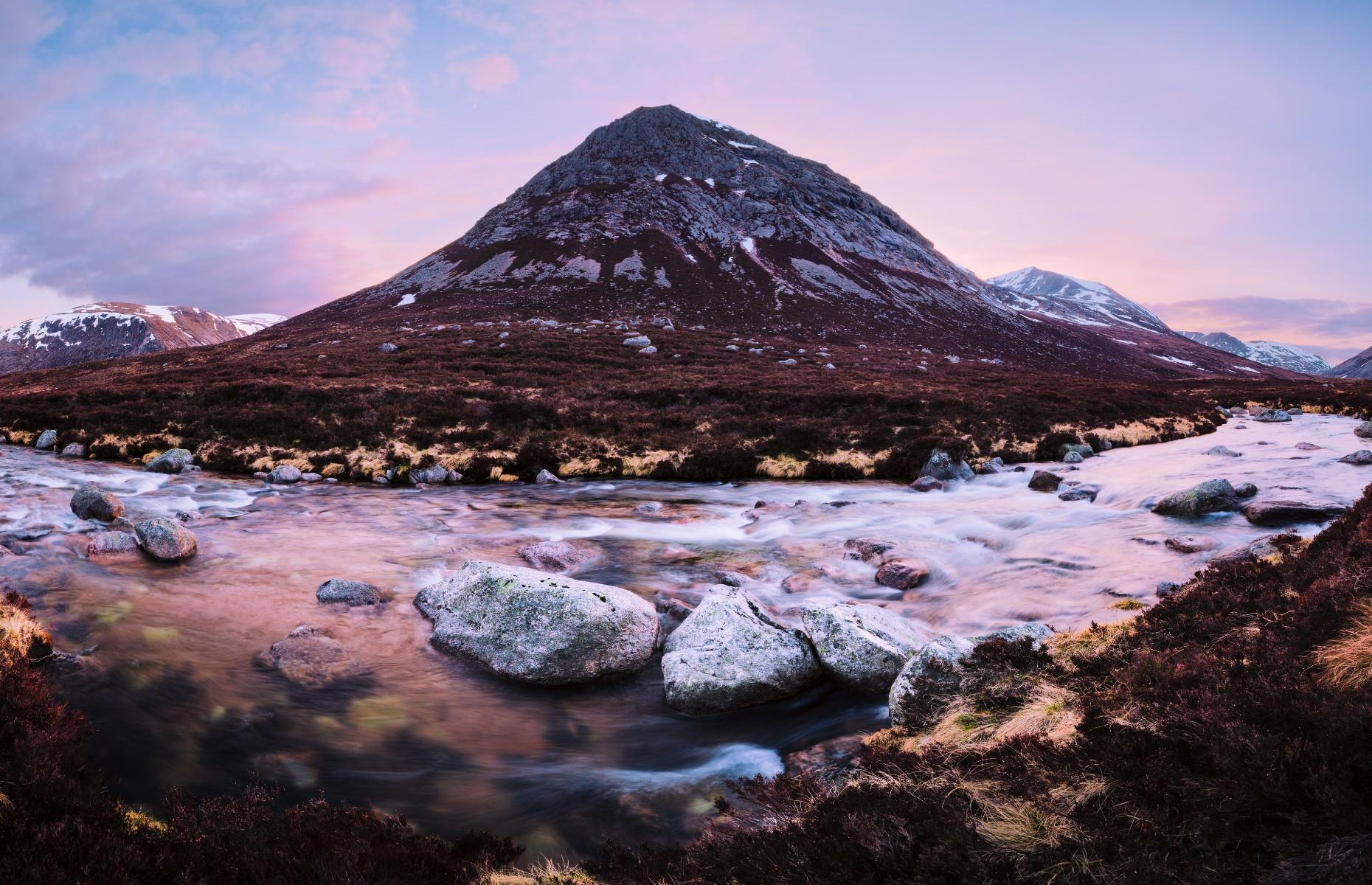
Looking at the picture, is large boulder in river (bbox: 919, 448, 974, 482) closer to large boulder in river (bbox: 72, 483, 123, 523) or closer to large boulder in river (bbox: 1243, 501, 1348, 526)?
large boulder in river (bbox: 1243, 501, 1348, 526)

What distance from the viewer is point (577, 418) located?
2714 centimetres

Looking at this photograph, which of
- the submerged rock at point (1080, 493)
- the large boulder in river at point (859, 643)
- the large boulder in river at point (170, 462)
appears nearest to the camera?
the large boulder in river at point (859, 643)

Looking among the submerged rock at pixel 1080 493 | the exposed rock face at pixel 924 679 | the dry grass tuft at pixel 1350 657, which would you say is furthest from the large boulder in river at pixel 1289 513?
the dry grass tuft at pixel 1350 657

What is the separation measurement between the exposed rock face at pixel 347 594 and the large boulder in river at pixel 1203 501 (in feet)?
51.3

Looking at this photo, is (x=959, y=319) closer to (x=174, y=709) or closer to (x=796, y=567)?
(x=796, y=567)

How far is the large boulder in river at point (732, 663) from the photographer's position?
7.47 m

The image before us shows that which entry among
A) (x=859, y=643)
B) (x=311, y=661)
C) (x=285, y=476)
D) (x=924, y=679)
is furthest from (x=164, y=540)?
(x=924, y=679)

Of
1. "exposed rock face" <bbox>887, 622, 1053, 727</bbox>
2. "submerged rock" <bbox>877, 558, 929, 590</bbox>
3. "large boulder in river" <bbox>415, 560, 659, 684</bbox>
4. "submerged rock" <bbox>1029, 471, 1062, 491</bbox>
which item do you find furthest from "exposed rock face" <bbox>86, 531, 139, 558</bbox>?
"submerged rock" <bbox>1029, 471, 1062, 491</bbox>

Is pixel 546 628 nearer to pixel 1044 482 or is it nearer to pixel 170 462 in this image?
pixel 1044 482

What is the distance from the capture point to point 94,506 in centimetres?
1305

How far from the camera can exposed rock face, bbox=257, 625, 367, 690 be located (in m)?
7.71

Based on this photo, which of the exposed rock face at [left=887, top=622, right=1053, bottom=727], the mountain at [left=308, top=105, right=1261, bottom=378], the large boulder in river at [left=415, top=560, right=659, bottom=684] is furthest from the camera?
the mountain at [left=308, top=105, right=1261, bottom=378]

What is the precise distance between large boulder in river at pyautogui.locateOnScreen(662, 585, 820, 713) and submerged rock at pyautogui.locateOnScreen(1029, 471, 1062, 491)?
43.5 feet

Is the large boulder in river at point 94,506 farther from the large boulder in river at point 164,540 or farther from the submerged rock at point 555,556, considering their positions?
the submerged rock at point 555,556
